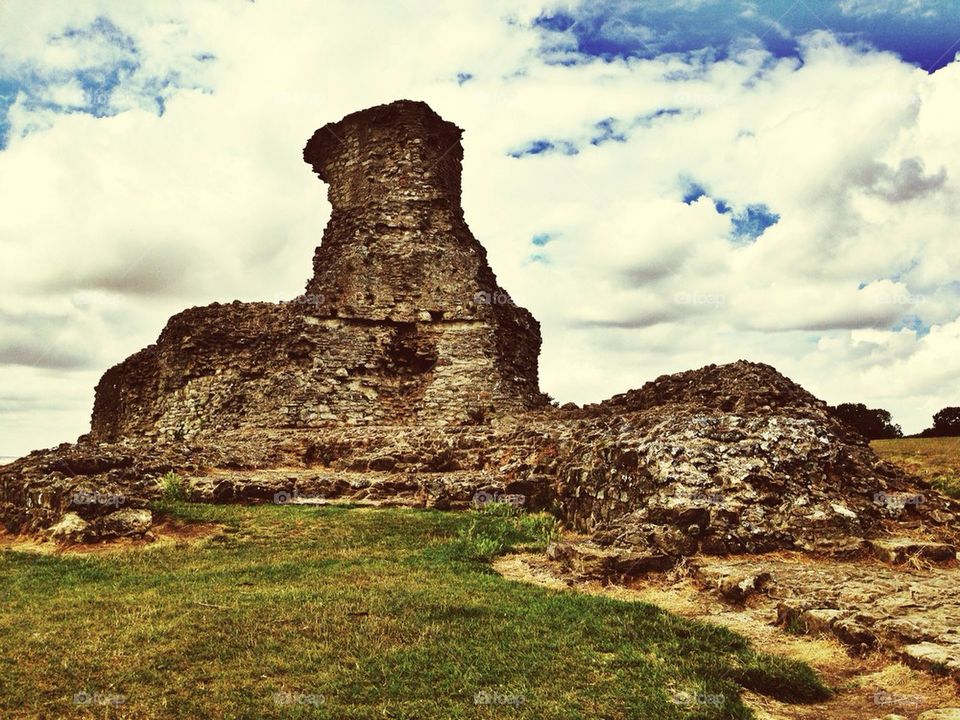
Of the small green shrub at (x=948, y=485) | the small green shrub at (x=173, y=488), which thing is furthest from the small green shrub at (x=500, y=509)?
the small green shrub at (x=948, y=485)

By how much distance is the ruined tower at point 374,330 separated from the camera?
72.3 feet

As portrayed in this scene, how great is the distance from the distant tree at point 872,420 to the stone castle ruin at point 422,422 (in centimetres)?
4313

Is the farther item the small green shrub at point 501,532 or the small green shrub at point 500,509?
the small green shrub at point 500,509

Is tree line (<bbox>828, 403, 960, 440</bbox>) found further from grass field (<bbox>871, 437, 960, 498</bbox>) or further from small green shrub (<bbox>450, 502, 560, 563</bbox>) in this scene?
small green shrub (<bbox>450, 502, 560, 563</bbox>)

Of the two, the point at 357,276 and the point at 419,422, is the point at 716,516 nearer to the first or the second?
the point at 419,422

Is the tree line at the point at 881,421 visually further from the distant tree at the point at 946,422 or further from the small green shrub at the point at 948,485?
the small green shrub at the point at 948,485

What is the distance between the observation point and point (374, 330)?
910 inches

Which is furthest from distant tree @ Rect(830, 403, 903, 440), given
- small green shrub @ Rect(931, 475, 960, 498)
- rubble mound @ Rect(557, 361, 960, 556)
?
rubble mound @ Rect(557, 361, 960, 556)

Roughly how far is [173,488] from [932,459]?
28605 mm

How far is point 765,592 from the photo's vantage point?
7.78m

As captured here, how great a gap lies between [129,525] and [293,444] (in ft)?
24.7

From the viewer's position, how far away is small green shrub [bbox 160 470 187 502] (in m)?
13.6

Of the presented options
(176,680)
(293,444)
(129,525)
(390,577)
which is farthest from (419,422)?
(176,680)

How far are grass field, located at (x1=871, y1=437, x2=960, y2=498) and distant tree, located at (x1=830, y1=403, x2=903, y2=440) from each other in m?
22.1
